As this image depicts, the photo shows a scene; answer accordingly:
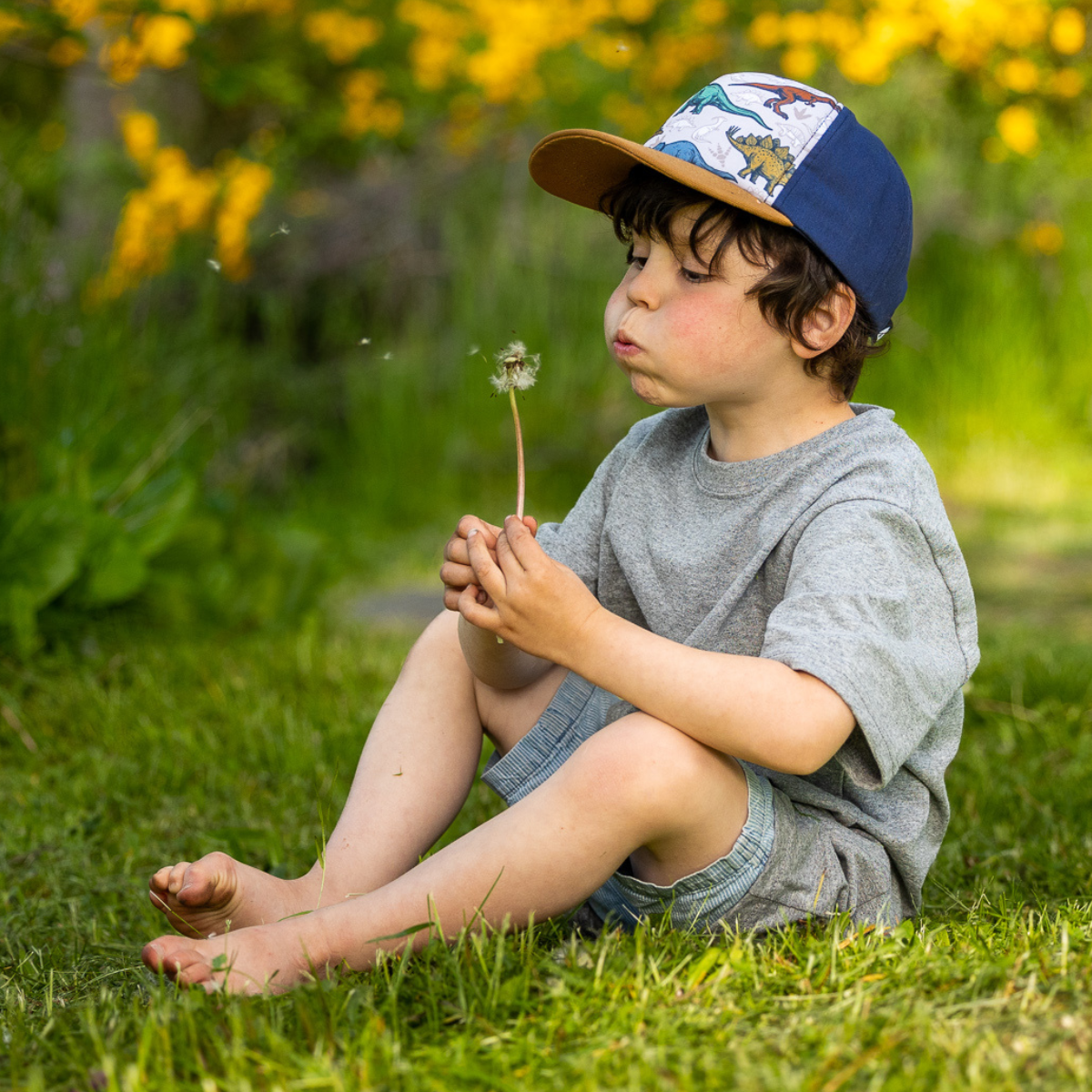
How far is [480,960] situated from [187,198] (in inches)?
172

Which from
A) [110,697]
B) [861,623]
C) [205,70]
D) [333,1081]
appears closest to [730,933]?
[861,623]

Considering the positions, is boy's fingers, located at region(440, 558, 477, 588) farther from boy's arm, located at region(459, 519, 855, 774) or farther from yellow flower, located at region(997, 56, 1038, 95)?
yellow flower, located at region(997, 56, 1038, 95)

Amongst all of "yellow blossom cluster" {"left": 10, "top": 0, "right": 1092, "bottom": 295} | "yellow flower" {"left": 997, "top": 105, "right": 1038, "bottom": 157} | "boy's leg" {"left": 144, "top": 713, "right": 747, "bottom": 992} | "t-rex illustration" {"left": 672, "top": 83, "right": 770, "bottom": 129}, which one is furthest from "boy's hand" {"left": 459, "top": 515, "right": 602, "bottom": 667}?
"yellow flower" {"left": 997, "top": 105, "right": 1038, "bottom": 157}

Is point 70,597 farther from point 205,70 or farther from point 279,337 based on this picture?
point 279,337

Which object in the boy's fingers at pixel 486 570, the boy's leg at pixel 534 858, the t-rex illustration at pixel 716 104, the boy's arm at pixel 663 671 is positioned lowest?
the boy's leg at pixel 534 858

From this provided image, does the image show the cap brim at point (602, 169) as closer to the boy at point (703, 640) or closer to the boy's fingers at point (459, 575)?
the boy at point (703, 640)

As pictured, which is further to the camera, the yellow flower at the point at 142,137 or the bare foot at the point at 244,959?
the yellow flower at the point at 142,137

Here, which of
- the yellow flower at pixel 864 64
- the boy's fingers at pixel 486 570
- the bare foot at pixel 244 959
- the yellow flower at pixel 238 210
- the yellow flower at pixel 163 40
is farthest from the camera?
the yellow flower at pixel 864 64

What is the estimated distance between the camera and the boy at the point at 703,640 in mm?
1431

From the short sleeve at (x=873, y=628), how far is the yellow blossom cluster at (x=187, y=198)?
3604 mm

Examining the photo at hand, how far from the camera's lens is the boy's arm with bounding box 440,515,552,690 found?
1.58 metres

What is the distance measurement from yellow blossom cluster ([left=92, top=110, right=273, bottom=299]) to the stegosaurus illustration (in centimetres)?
337

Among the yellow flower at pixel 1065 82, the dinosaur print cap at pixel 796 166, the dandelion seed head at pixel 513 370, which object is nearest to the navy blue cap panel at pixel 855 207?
the dinosaur print cap at pixel 796 166

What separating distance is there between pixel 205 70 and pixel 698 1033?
114 inches
